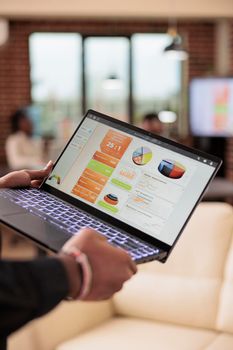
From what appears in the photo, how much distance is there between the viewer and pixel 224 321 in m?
2.51

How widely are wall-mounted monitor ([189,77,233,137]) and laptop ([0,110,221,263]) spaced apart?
18.3 feet

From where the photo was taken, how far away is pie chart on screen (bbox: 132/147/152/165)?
1.20 metres

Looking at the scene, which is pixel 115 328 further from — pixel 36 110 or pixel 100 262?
pixel 36 110

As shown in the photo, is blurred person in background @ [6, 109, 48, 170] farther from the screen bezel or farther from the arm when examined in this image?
the arm

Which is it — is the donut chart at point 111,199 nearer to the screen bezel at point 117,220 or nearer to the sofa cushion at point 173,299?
the screen bezel at point 117,220

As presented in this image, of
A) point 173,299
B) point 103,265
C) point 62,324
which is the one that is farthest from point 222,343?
point 103,265

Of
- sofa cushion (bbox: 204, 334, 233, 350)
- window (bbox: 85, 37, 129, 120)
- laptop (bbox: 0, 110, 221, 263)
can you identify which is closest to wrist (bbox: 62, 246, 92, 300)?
laptop (bbox: 0, 110, 221, 263)

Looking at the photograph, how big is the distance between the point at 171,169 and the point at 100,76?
6.80 m

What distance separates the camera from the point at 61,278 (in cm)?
82
